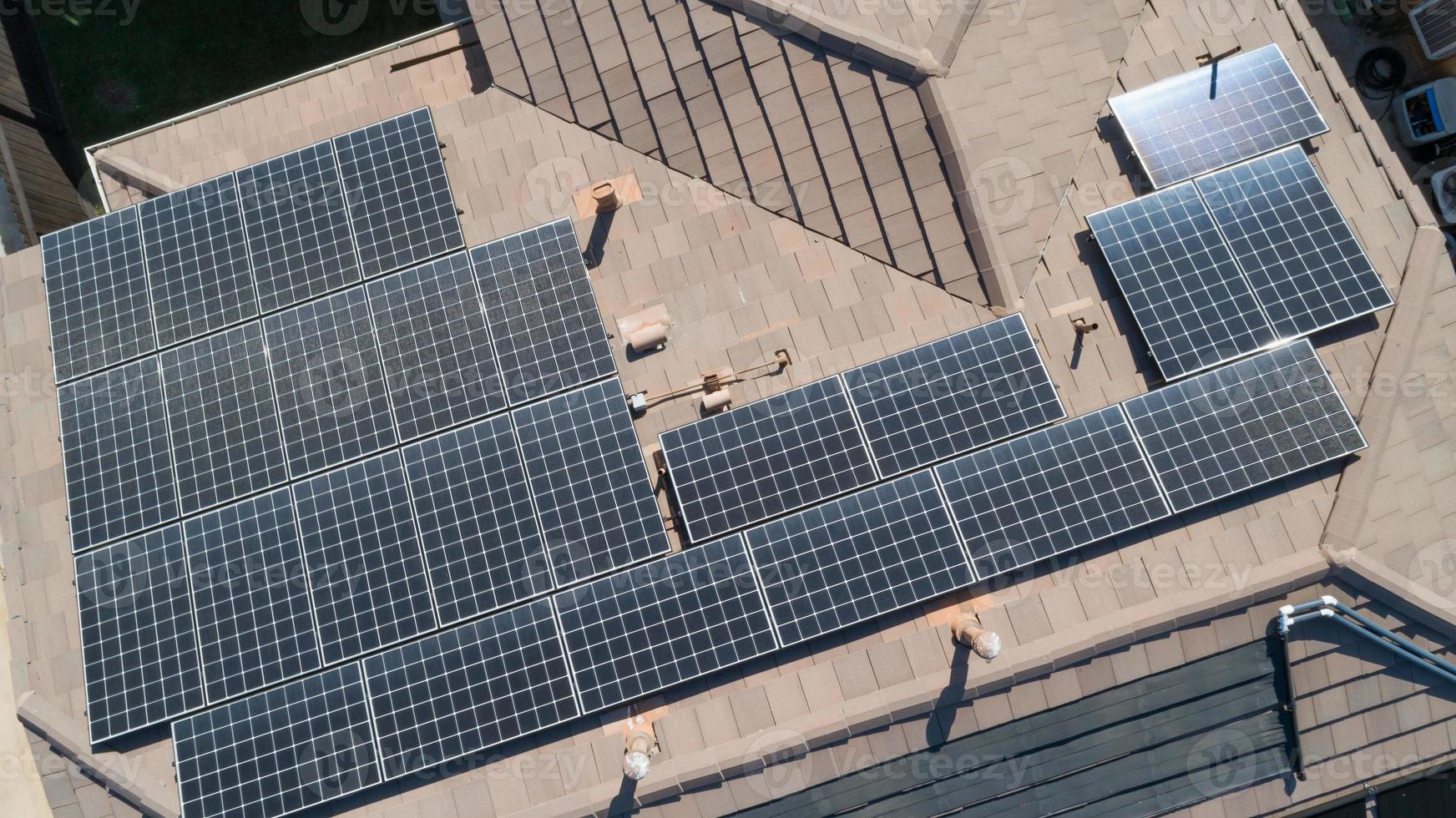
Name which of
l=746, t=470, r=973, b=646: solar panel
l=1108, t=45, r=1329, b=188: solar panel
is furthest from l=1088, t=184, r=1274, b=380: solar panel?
l=746, t=470, r=973, b=646: solar panel

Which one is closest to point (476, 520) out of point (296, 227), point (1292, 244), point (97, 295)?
point (296, 227)

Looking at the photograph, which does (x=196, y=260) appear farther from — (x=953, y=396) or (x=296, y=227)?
(x=953, y=396)

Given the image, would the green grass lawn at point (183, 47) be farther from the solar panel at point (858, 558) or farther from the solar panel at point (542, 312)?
the solar panel at point (858, 558)

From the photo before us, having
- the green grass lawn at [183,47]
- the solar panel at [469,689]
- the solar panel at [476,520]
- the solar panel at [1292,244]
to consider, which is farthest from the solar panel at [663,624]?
the green grass lawn at [183,47]

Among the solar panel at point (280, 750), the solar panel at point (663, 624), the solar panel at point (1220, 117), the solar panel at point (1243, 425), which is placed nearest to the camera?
the solar panel at point (1243, 425)

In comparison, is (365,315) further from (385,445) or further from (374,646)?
(374,646)

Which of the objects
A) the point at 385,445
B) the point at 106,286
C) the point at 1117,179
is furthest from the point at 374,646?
the point at 1117,179
